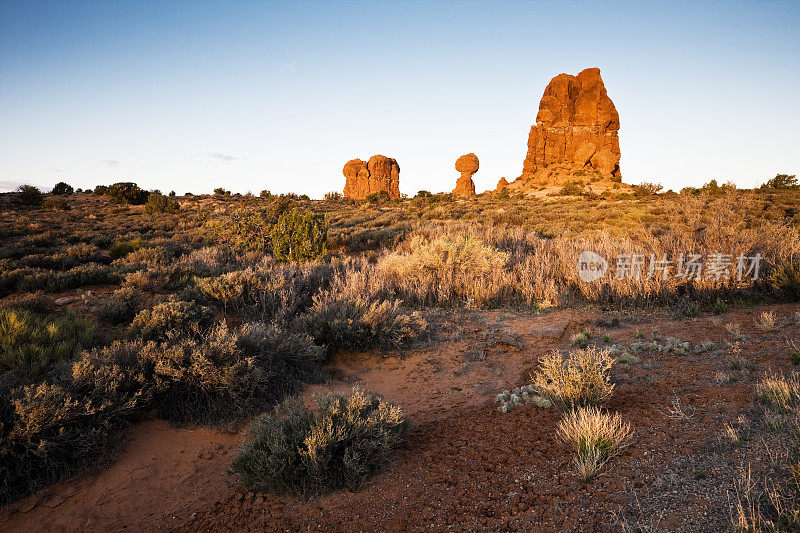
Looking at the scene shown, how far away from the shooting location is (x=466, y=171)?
51.7 metres

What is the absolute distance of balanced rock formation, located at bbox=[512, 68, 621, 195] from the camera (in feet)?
150

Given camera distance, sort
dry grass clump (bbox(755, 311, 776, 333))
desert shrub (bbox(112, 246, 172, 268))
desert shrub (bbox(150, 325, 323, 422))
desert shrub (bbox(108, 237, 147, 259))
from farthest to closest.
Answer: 1. desert shrub (bbox(108, 237, 147, 259))
2. desert shrub (bbox(112, 246, 172, 268))
3. dry grass clump (bbox(755, 311, 776, 333))
4. desert shrub (bbox(150, 325, 323, 422))

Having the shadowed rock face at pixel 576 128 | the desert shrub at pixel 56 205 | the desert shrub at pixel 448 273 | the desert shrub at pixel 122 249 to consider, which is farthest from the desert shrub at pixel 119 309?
the shadowed rock face at pixel 576 128

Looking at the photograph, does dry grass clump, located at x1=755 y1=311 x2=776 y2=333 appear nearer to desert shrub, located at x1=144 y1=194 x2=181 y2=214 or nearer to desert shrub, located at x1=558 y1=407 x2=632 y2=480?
desert shrub, located at x1=558 y1=407 x2=632 y2=480

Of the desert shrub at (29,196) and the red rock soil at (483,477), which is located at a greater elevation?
the desert shrub at (29,196)

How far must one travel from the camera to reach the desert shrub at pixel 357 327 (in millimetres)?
5527

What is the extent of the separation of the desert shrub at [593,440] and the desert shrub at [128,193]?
113ft

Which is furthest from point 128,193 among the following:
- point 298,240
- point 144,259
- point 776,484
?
point 776,484

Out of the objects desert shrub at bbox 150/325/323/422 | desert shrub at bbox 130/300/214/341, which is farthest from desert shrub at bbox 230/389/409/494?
desert shrub at bbox 130/300/214/341

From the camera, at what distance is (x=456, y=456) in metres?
2.93

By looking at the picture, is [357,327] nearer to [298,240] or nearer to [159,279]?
[159,279]

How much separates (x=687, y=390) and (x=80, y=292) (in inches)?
350

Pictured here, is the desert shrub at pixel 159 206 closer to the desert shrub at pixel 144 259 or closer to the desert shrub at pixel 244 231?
the desert shrub at pixel 244 231

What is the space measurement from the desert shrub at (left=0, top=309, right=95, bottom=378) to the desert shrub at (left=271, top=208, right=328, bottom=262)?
5.39 metres
